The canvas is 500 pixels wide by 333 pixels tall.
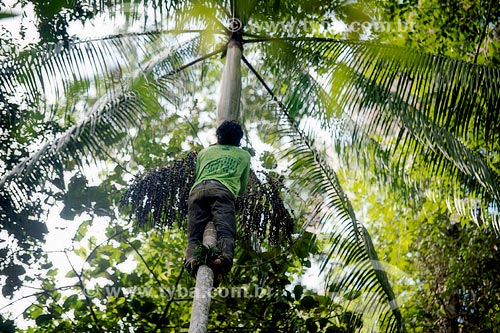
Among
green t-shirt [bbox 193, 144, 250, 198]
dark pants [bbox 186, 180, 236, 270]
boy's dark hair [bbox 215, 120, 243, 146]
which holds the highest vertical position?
boy's dark hair [bbox 215, 120, 243, 146]

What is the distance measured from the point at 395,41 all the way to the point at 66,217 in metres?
5.77

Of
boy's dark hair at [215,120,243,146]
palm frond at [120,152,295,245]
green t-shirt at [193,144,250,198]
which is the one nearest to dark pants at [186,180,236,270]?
green t-shirt at [193,144,250,198]

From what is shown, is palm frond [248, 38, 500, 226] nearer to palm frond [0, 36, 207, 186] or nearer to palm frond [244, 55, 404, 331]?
palm frond [244, 55, 404, 331]

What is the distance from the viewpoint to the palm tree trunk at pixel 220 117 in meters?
3.78

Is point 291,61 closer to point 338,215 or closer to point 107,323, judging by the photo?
point 338,215

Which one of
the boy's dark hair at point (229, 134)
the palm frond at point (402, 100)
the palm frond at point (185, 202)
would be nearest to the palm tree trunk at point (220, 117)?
the boy's dark hair at point (229, 134)

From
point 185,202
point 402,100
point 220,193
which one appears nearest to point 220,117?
point 185,202

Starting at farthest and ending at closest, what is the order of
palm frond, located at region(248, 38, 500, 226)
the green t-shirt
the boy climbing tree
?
palm frond, located at region(248, 38, 500, 226) < the green t-shirt < the boy climbing tree

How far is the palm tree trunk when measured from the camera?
378 centimetres

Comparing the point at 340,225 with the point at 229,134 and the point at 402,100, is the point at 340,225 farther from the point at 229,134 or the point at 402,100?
the point at 402,100

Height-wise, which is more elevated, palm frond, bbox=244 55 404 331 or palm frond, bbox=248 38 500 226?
palm frond, bbox=248 38 500 226

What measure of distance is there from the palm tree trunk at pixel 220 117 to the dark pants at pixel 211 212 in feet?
0.22

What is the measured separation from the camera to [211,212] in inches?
193

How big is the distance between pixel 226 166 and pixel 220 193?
38 cm
